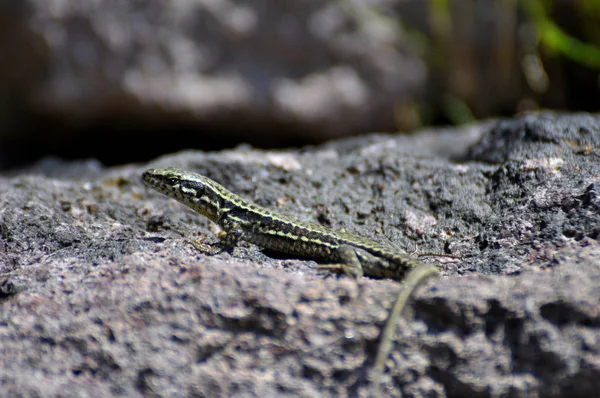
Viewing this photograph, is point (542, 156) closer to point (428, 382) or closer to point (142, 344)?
point (428, 382)

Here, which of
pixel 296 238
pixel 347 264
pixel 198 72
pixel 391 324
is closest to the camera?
pixel 391 324

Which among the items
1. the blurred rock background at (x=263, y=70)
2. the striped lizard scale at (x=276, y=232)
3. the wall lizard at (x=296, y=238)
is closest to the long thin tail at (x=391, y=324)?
the wall lizard at (x=296, y=238)

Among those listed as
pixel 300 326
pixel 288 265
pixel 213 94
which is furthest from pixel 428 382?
pixel 213 94

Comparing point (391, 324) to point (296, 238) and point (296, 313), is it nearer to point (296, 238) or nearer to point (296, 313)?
point (296, 313)

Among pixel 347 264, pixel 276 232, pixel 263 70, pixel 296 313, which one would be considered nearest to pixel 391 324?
pixel 296 313

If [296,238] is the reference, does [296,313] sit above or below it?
below

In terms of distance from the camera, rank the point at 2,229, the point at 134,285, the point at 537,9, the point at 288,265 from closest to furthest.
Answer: the point at 134,285
the point at 288,265
the point at 2,229
the point at 537,9
